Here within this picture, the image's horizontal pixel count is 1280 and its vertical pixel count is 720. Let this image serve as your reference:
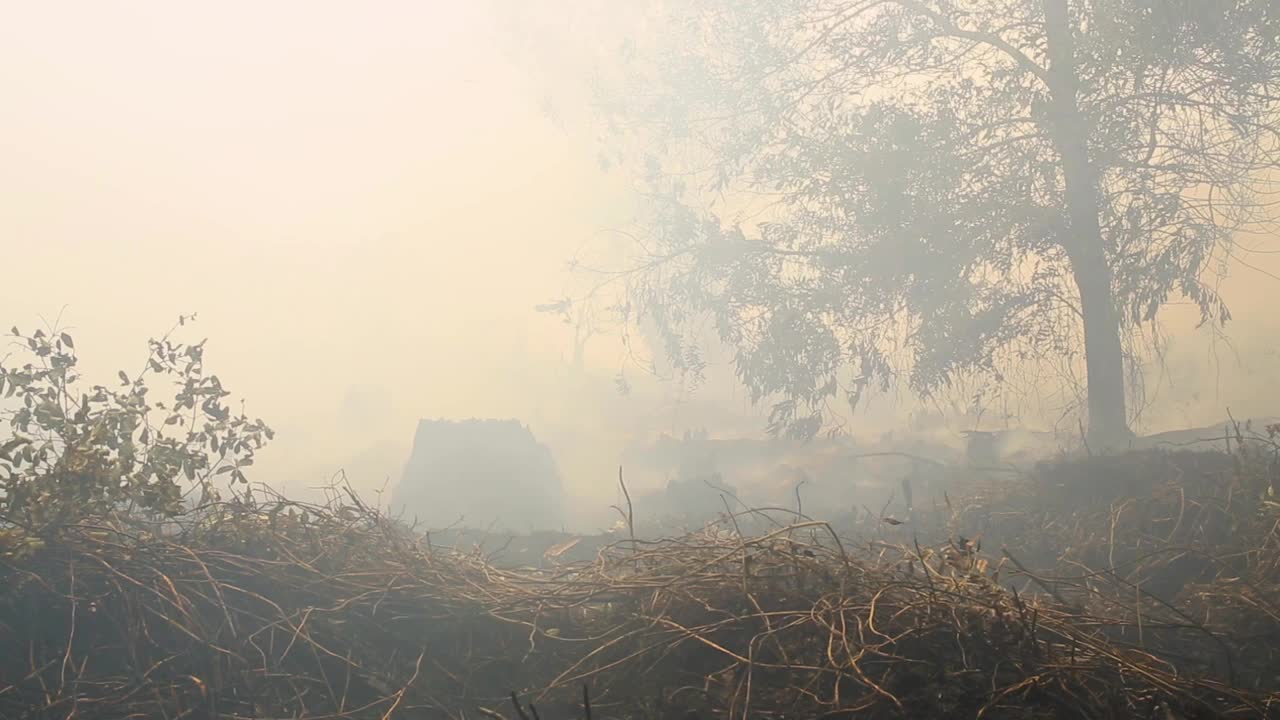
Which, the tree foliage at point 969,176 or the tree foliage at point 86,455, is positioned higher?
the tree foliage at point 969,176

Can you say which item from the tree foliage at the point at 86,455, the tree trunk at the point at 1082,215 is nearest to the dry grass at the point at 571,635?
the tree foliage at the point at 86,455

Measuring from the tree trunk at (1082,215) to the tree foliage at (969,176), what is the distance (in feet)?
0.08

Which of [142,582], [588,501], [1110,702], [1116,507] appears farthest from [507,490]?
[1110,702]

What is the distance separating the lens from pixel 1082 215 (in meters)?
10.9

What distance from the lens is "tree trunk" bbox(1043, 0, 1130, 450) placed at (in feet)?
35.8

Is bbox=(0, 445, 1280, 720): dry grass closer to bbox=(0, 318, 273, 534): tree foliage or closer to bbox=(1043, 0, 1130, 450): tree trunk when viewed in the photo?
bbox=(0, 318, 273, 534): tree foliage

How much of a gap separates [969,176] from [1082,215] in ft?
4.30

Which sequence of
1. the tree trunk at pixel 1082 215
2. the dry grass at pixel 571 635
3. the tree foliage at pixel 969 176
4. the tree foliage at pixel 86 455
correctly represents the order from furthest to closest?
the tree trunk at pixel 1082 215 → the tree foliage at pixel 969 176 → the tree foliage at pixel 86 455 → the dry grass at pixel 571 635

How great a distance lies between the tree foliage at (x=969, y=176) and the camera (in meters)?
10.6

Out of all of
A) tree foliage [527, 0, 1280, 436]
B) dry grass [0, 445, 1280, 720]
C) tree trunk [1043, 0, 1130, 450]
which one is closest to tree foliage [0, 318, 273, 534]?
dry grass [0, 445, 1280, 720]

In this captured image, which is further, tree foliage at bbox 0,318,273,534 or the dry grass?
tree foliage at bbox 0,318,273,534

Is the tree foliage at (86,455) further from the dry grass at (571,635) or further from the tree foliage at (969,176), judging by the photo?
the tree foliage at (969,176)

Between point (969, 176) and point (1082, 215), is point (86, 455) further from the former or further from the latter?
point (1082, 215)

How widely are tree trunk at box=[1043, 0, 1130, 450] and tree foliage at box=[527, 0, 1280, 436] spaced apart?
26 millimetres
